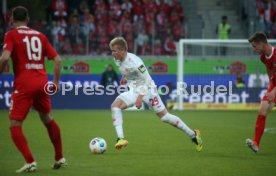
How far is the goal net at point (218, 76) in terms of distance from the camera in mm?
27406

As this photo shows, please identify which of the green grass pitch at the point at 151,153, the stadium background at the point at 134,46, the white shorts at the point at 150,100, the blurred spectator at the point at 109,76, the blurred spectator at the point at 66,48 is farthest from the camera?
the blurred spectator at the point at 66,48

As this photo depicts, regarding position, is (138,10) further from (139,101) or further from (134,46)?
(139,101)

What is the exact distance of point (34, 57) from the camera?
356 inches

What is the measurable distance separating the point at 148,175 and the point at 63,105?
1859 cm

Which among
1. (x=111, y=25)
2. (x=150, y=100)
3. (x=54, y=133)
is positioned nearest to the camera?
(x=54, y=133)

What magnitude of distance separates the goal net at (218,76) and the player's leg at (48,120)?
17.4m

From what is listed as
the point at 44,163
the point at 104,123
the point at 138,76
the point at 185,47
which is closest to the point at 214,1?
the point at 185,47

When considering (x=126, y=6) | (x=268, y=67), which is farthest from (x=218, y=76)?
(x=268, y=67)

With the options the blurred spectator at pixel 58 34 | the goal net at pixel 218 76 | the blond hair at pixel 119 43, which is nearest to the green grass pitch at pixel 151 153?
the blond hair at pixel 119 43

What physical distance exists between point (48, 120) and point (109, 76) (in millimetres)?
17519

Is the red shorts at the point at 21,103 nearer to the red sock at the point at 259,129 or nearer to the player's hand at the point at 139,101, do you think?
the player's hand at the point at 139,101

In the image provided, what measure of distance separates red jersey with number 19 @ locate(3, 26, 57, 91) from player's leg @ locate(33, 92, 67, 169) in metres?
0.27

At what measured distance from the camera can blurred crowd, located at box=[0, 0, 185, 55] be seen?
28359 mm

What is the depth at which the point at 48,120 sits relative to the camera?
369 inches
